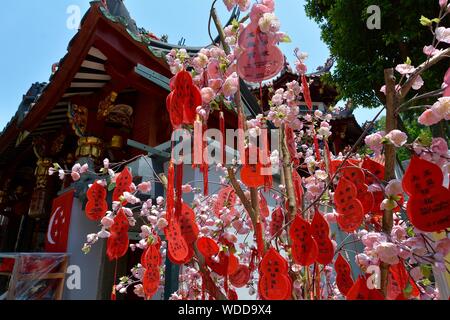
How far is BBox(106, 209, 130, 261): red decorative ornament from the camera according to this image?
3.07 m

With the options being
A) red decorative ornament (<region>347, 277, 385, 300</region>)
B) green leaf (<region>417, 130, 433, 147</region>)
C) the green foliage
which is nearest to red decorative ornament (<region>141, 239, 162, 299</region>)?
red decorative ornament (<region>347, 277, 385, 300</region>)

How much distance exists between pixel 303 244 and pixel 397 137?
872 mm

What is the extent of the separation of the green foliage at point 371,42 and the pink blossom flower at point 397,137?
6496 millimetres

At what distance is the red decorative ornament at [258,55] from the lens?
7.35ft

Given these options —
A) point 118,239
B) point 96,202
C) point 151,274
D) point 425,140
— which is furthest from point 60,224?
point 425,140

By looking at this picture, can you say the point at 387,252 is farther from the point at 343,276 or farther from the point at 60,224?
the point at 60,224

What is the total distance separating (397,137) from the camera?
64.1 inches

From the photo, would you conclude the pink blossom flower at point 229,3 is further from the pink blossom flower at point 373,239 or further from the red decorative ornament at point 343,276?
the red decorative ornament at point 343,276

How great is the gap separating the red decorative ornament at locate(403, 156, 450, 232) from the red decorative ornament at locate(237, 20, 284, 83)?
1.15 metres

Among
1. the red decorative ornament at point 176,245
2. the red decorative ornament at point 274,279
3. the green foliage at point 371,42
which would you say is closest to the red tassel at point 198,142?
the red decorative ornament at point 176,245
